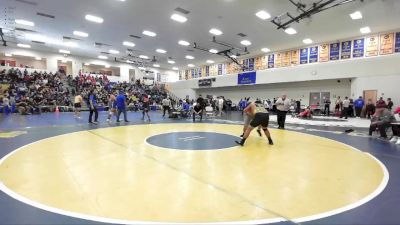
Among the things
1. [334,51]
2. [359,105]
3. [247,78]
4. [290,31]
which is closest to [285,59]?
[334,51]

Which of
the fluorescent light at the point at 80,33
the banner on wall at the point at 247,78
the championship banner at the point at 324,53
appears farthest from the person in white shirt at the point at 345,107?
the fluorescent light at the point at 80,33

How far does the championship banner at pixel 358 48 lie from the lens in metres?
16.1

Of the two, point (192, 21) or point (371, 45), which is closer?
point (192, 21)

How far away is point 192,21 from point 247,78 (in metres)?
11.4

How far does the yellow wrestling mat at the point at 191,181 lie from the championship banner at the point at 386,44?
13.7 metres

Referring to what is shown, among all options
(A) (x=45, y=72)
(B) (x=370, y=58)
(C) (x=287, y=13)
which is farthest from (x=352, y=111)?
(A) (x=45, y=72)

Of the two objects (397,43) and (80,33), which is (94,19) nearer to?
(80,33)

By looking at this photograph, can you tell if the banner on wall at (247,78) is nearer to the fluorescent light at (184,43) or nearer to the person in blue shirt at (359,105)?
the fluorescent light at (184,43)

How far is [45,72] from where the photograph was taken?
78.6 ft

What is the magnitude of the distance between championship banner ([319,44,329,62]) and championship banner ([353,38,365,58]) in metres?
1.83

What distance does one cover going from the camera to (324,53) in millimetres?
18031

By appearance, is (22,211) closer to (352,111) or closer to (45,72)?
(352,111)

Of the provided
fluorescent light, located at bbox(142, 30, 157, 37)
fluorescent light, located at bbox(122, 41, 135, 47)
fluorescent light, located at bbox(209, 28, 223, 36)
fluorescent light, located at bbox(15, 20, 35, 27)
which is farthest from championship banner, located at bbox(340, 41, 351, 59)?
fluorescent light, located at bbox(15, 20, 35, 27)

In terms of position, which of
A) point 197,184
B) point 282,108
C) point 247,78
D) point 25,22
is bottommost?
point 197,184
